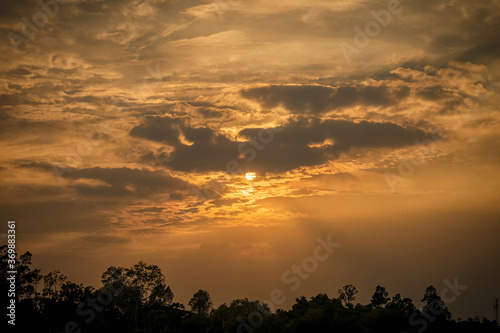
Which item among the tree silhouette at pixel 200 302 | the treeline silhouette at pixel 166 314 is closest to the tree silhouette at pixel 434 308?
the treeline silhouette at pixel 166 314

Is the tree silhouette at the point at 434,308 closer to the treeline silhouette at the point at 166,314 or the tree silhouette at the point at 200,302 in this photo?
the treeline silhouette at the point at 166,314

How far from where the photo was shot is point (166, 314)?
313ft

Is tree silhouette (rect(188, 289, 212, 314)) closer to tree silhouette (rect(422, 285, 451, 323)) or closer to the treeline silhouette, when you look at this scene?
A: the treeline silhouette

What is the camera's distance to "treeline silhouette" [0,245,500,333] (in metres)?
86.1

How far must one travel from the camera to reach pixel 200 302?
109688 mm

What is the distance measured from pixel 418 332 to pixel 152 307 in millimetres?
50399

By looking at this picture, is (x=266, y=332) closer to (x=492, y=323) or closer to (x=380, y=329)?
(x=380, y=329)

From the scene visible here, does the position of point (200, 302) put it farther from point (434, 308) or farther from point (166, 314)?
point (434, 308)

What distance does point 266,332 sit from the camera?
86.5 m

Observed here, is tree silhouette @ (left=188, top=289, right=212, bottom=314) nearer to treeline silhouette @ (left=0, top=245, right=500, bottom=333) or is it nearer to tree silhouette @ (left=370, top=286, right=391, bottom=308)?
treeline silhouette @ (left=0, top=245, right=500, bottom=333)

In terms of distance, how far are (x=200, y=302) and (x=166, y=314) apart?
49.5 ft

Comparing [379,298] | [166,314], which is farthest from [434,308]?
[166,314]

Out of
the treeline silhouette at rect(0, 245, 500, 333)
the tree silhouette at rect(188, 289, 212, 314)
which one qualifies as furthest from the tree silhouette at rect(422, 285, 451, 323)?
the tree silhouette at rect(188, 289, 212, 314)

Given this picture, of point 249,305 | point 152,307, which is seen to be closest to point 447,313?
point 249,305
